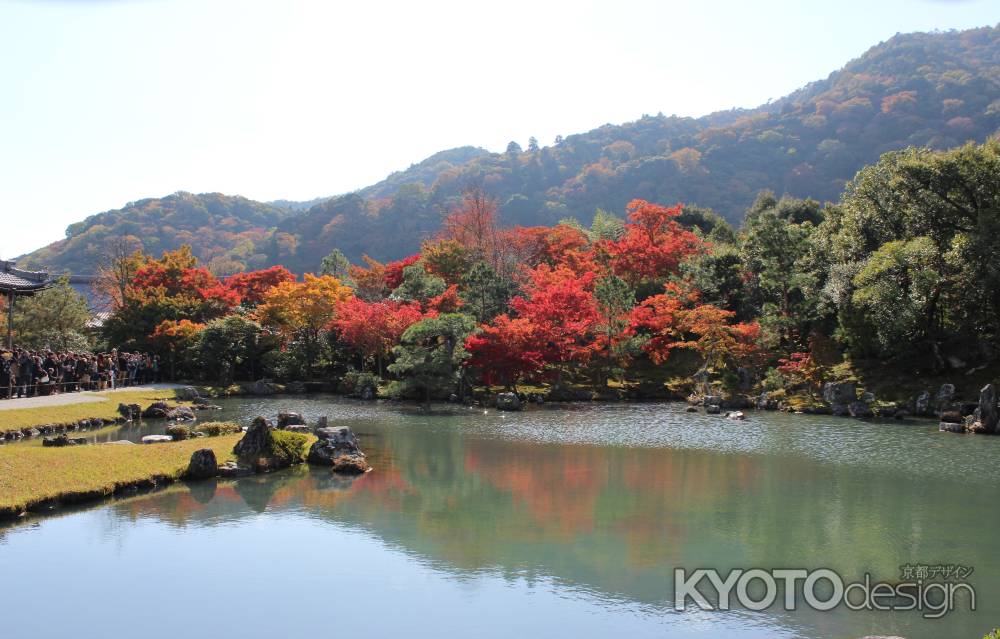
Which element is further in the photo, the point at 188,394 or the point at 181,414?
the point at 188,394

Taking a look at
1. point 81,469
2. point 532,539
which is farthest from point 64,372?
point 532,539

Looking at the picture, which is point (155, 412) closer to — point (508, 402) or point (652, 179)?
point (508, 402)

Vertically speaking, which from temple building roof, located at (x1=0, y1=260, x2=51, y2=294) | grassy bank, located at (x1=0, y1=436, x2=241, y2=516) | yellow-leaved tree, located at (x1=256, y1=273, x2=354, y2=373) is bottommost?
grassy bank, located at (x1=0, y1=436, x2=241, y2=516)

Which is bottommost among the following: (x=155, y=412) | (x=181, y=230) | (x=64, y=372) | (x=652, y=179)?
(x=155, y=412)

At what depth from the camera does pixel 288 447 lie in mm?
17078

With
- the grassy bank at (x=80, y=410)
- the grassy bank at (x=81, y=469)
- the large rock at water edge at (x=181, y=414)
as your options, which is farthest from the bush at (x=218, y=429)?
the grassy bank at (x=80, y=410)

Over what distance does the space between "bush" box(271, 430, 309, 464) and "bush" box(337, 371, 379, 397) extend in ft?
46.5

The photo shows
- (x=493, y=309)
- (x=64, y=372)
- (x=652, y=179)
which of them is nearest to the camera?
(x=64, y=372)

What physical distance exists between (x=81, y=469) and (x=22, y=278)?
17814 mm

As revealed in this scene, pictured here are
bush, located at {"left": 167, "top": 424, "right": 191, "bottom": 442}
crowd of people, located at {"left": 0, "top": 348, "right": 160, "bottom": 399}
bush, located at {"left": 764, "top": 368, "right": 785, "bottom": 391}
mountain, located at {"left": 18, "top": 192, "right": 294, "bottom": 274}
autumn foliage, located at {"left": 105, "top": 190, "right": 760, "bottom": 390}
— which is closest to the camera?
bush, located at {"left": 167, "top": 424, "right": 191, "bottom": 442}

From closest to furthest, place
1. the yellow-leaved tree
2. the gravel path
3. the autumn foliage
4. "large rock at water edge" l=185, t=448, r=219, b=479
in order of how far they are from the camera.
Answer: "large rock at water edge" l=185, t=448, r=219, b=479
the gravel path
the autumn foliage
the yellow-leaved tree

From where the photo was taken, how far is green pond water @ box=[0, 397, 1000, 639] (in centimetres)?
834

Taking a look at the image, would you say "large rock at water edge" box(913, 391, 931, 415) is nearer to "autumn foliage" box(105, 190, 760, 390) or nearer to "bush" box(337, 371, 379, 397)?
"autumn foliage" box(105, 190, 760, 390)

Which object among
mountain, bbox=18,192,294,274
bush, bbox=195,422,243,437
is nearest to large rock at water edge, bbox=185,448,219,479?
bush, bbox=195,422,243,437
